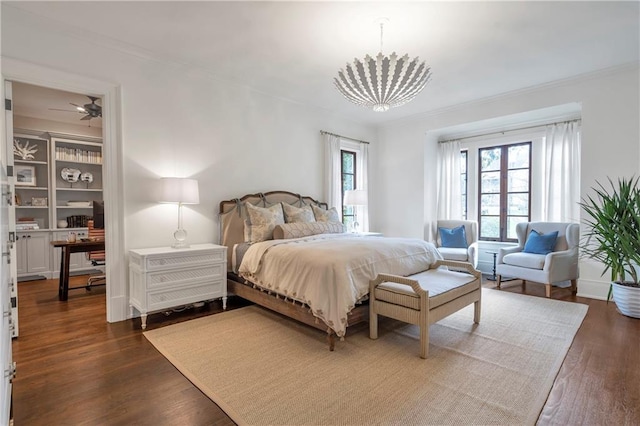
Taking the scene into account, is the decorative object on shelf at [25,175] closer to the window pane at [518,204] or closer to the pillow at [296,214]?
the pillow at [296,214]

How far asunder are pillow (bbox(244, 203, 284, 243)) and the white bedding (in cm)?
38

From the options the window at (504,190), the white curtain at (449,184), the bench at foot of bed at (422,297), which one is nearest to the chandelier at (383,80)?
the bench at foot of bed at (422,297)

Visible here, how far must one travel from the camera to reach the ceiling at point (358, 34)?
277 cm

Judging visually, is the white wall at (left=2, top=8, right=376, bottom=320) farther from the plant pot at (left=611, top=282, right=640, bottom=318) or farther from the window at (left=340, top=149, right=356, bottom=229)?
the plant pot at (left=611, top=282, right=640, bottom=318)

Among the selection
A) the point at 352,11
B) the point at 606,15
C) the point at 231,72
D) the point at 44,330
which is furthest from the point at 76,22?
the point at 606,15

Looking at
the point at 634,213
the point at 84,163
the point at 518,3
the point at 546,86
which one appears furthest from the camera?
the point at 84,163

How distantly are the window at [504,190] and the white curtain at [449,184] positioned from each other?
391 mm

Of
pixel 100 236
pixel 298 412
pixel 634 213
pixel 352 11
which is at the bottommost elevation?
pixel 298 412

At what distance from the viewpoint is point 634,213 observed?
341cm

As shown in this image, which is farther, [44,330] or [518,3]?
[44,330]

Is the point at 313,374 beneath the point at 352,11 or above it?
beneath

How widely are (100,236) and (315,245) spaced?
11.2 feet

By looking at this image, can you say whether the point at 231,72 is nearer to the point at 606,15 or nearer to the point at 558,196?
the point at 606,15

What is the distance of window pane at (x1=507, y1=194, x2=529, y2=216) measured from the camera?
5.55 m
